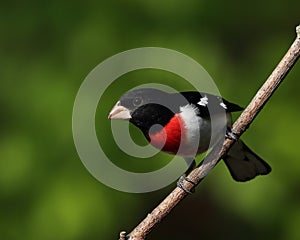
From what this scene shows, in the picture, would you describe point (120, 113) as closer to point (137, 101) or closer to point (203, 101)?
point (137, 101)

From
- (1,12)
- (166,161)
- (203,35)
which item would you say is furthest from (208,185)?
(1,12)

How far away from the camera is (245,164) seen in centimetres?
381

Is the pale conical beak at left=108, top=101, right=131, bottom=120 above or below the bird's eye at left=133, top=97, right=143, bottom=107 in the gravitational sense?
below

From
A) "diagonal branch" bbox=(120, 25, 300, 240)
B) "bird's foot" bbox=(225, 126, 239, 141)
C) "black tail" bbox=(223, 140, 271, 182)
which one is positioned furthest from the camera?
"black tail" bbox=(223, 140, 271, 182)

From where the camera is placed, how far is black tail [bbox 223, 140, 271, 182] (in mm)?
3789

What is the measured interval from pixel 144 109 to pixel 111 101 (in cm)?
86

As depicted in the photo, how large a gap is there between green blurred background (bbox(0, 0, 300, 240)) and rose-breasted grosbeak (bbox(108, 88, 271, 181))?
832 mm

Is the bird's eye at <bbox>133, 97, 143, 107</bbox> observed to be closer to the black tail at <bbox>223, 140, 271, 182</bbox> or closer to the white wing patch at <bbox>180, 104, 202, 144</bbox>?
the white wing patch at <bbox>180, 104, 202, 144</bbox>

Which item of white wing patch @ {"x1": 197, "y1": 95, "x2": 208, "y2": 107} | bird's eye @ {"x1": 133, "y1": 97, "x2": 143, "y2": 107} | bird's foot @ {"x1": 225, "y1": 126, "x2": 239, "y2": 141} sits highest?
bird's foot @ {"x1": 225, "y1": 126, "x2": 239, "y2": 141}

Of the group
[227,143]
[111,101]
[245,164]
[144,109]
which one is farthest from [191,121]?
[111,101]

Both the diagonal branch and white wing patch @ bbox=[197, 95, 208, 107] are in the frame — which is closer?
the diagonal branch

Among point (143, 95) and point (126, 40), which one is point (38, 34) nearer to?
point (126, 40)

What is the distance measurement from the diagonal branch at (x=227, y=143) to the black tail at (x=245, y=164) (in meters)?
0.72

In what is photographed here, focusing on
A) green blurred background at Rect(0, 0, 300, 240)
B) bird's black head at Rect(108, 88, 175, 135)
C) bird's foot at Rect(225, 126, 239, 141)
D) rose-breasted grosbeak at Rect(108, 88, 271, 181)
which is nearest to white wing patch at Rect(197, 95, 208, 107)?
rose-breasted grosbeak at Rect(108, 88, 271, 181)
